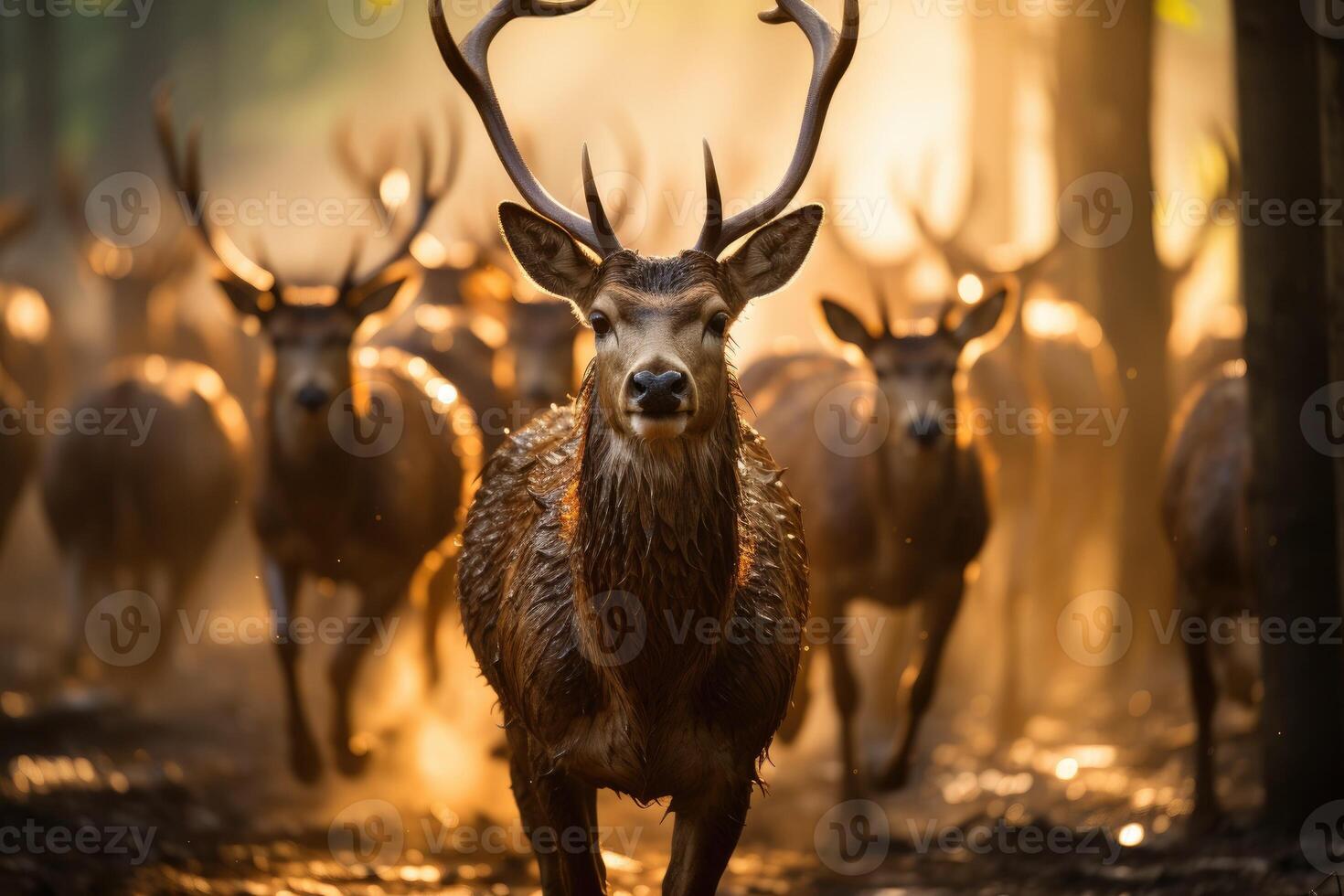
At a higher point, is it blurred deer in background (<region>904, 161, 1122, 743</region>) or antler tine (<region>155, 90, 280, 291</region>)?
antler tine (<region>155, 90, 280, 291</region>)

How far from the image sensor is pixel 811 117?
5.68 meters

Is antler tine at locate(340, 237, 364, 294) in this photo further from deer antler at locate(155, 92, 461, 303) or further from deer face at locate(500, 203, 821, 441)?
deer face at locate(500, 203, 821, 441)

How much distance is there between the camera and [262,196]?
90.2ft

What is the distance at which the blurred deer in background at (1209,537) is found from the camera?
7.62 meters

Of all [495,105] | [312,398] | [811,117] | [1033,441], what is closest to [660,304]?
[811,117]

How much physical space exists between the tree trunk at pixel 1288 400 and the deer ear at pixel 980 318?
1695 mm

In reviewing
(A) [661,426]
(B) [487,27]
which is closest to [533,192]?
(B) [487,27]

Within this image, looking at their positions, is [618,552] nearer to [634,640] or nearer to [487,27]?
[634,640]

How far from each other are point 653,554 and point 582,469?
0.38 m

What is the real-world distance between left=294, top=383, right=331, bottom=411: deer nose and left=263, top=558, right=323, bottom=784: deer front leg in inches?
36.9

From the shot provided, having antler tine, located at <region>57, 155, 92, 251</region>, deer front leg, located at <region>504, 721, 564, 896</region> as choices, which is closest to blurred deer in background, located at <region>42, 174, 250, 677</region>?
antler tine, located at <region>57, 155, 92, 251</region>

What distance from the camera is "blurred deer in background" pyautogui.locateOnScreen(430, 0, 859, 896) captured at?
16.1 ft

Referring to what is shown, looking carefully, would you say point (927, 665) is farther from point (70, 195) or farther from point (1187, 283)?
point (70, 195)

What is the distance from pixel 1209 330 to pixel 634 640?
28.4 ft
